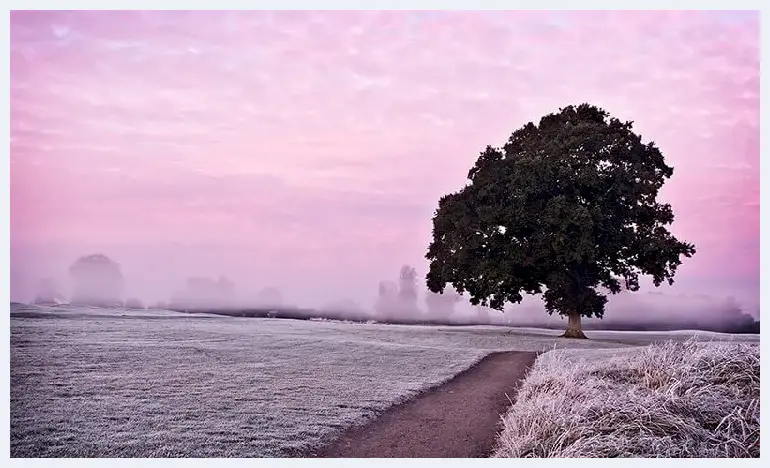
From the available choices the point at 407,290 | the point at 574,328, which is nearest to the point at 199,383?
the point at 407,290

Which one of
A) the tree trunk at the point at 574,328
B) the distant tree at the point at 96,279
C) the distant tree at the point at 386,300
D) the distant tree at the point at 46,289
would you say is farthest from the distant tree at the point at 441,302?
the distant tree at the point at 46,289

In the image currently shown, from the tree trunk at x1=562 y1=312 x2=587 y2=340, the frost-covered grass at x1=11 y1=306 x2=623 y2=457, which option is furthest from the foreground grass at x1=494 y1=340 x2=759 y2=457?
the tree trunk at x1=562 y1=312 x2=587 y2=340

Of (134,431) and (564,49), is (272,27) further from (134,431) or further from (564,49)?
(134,431)

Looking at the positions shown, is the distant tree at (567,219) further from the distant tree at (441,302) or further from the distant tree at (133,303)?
the distant tree at (133,303)

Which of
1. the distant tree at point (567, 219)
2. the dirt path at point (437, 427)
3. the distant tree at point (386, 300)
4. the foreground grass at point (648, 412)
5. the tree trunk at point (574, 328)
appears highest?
the distant tree at point (567, 219)

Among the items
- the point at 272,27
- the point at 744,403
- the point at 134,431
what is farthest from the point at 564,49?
the point at 134,431

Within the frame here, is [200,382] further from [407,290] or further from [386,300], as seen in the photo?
[407,290]

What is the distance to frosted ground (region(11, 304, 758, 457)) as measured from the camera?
972cm

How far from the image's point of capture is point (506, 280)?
1100 inches

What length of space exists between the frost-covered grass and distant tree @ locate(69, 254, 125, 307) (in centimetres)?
135

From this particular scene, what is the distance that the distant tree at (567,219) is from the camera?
2614 cm

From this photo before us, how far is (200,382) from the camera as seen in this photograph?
45.7 ft

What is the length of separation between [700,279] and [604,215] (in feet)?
20.7

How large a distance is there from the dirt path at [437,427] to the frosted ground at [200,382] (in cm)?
36
